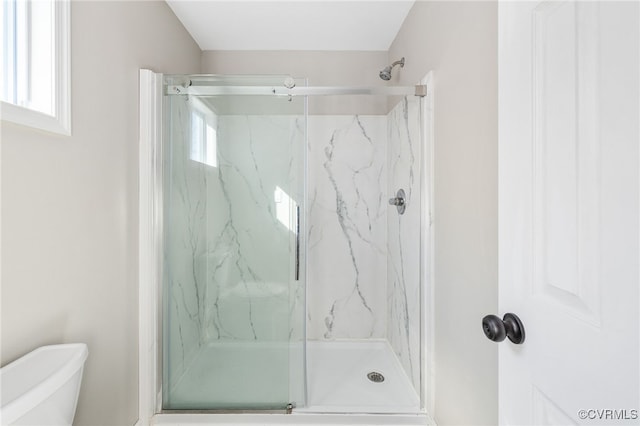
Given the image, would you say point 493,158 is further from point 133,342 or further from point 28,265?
point 133,342

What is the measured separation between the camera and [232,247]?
1.77m

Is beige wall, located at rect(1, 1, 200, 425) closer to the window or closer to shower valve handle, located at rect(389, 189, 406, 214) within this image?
the window

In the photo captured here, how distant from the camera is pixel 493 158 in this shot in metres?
1.11

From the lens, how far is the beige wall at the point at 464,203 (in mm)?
1132

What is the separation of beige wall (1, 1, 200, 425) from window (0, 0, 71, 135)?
6cm

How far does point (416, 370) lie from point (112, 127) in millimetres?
1973

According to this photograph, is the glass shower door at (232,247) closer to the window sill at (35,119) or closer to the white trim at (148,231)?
the white trim at (148,231)

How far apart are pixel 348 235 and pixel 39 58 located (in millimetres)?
2082

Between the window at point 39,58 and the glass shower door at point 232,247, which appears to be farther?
the glass shower door at point 232,247
